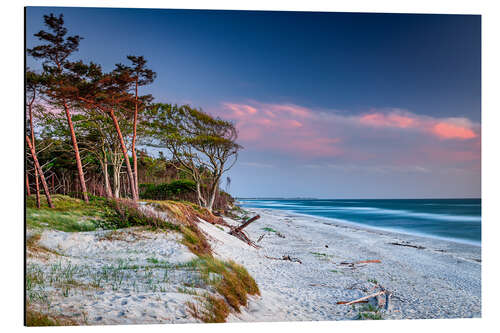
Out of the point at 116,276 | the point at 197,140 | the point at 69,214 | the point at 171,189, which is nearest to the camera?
the point at 116,276

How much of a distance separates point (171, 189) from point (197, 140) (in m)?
1.74

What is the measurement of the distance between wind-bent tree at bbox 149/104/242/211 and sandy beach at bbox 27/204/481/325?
5.76ft

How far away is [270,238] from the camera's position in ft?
31.7

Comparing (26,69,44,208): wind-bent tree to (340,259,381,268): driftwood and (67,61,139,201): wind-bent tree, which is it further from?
(340,259,381,268): driftwood

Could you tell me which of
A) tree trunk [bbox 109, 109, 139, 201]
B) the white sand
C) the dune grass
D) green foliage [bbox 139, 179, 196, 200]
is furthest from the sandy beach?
green foliage [bbox 139, 179, 196, 200]

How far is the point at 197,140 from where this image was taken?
795cm

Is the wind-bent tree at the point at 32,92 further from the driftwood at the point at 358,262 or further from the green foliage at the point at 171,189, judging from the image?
the driftwood at the point at 358,262

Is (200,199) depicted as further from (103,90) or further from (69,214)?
(103,90)

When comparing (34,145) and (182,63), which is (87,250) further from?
(182,63)

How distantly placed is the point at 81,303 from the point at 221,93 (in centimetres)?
405

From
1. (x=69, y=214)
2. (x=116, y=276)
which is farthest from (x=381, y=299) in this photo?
(x=69, y=214)

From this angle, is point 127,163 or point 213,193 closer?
point 127,163

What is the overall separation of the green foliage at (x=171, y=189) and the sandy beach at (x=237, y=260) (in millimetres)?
1934

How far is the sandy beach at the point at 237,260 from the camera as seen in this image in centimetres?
320
